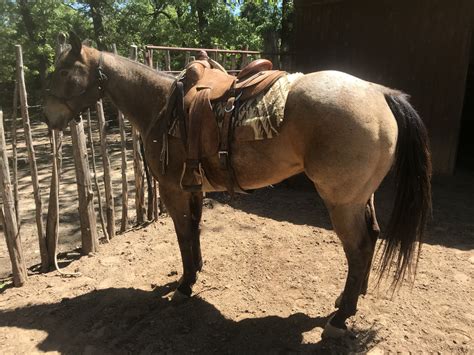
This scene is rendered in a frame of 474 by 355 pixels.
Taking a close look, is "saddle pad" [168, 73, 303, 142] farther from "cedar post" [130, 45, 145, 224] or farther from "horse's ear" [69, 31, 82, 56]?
"cedar post" [130, 45, 145, 224]

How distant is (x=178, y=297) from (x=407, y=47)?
5274mm

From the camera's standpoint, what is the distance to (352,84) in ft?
7.74

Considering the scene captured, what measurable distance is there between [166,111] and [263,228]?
220cm

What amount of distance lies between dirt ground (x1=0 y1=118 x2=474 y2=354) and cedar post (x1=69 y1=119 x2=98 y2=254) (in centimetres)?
18

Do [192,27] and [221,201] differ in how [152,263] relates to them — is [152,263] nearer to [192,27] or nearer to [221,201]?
[221,201]

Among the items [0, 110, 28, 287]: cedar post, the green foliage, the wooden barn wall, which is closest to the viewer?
[0, 110, 28, 287]: cedar post

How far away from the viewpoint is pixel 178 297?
3084 millimetres

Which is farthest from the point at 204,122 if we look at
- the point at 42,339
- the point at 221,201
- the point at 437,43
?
the point at 437,43

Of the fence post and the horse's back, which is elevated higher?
the horse's back

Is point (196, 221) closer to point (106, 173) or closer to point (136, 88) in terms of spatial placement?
point (136, 88)

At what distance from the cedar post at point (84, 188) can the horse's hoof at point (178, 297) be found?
4.69ft

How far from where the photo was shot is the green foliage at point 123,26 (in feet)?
45.0

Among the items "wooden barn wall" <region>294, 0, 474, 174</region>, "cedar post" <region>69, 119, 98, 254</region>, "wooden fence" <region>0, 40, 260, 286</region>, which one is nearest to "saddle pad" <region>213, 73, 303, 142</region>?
"wooden fence" <region>0, 40, 260, 286</region>

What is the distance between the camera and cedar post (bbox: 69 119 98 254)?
12.3ft
